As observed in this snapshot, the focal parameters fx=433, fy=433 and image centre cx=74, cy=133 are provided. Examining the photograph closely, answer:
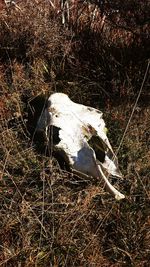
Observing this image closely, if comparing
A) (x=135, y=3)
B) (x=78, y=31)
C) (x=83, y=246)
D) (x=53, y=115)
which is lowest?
(x=83, y=246)

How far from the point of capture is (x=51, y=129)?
148 inches

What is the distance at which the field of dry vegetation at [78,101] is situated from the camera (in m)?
3.02

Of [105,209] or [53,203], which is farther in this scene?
[105,209]

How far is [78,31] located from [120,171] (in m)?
2.09

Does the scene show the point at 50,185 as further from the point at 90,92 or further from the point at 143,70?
the point at 143,70

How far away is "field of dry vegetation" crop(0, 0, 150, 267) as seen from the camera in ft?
9.91

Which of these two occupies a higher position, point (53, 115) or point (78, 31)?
point (78, 31)

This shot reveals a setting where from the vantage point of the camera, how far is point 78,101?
14.6ft

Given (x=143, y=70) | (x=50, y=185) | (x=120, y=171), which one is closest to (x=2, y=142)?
(x=50, y=185)

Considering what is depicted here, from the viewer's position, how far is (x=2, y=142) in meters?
3.67

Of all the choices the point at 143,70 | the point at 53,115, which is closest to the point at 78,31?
the point at 143,70

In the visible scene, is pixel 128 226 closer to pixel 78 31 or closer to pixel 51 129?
pixel 51 129

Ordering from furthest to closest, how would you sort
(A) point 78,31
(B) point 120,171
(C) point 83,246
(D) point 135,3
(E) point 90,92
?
(A) point 78,31 < (E) point 90,92 < (D) point 135,3 < (B) point 120,171 < (C) point 83,246

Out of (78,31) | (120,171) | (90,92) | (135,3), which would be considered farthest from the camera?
(78,31)
